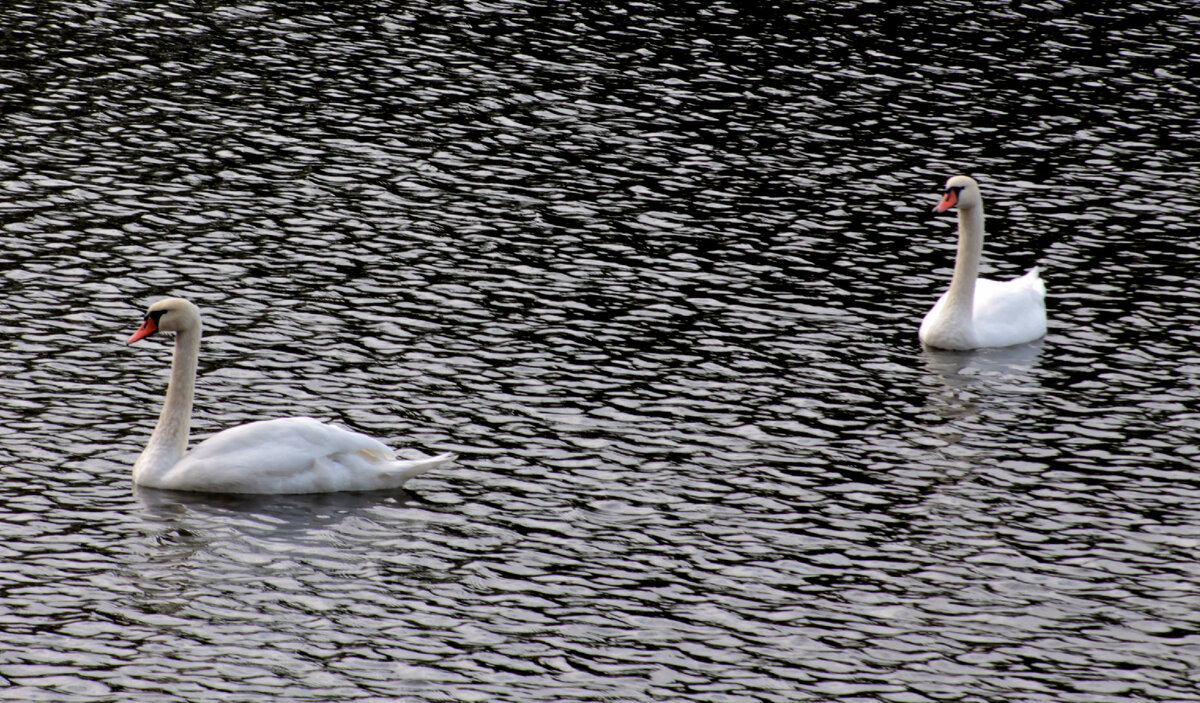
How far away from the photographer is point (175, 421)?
693 inches

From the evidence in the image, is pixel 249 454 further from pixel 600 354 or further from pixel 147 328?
pixel 600 354

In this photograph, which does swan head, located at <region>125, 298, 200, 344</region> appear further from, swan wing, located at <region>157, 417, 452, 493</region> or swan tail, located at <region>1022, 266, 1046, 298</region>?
swan tail, located at <region>1022, 266, 1046, 298</region>

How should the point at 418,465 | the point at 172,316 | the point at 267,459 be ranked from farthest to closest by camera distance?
the point at 172,316 < the point at 418,465 < the point at 267,459

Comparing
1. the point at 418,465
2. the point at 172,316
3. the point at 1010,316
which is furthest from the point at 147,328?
the point at 1010,316

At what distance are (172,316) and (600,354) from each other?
5.66 metres

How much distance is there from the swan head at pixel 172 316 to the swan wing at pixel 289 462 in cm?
121

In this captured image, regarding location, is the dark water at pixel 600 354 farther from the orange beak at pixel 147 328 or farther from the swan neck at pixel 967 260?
the orange beak at pixel 147 328

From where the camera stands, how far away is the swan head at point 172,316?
58.7 ft

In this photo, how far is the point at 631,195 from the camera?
27.5 m

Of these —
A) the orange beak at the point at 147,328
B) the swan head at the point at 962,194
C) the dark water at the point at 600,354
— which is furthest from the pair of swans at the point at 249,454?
the swan head at the point at 962,194

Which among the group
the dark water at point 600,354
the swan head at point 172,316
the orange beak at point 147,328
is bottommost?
the dark water at point 600,354

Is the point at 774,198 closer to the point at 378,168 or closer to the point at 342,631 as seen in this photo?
the point at 378,168

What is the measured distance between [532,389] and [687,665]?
6.41 metres

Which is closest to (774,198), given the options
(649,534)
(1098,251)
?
(1098,251)
